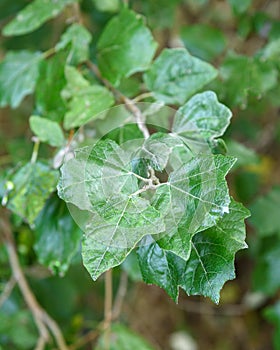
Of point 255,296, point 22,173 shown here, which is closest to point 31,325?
point 22,173

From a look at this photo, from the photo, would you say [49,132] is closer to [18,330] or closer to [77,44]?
[77,44]

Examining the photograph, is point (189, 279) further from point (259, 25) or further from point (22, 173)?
point (259, 25)

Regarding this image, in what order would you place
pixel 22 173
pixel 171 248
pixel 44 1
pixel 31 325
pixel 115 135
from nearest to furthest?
pixel 171 248, pixel 115 135, pixel 22 173, pixel 44 1, pixel 31 325

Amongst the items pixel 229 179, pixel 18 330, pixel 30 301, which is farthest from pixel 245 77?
pixel 229 179

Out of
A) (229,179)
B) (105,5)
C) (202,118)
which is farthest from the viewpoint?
(229,179)

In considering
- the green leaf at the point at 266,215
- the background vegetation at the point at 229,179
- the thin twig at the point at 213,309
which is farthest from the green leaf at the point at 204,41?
the thin twig at the point at 213,309

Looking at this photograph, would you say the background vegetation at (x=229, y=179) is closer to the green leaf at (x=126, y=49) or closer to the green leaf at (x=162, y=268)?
the green leaf at (x=126, y=49)
